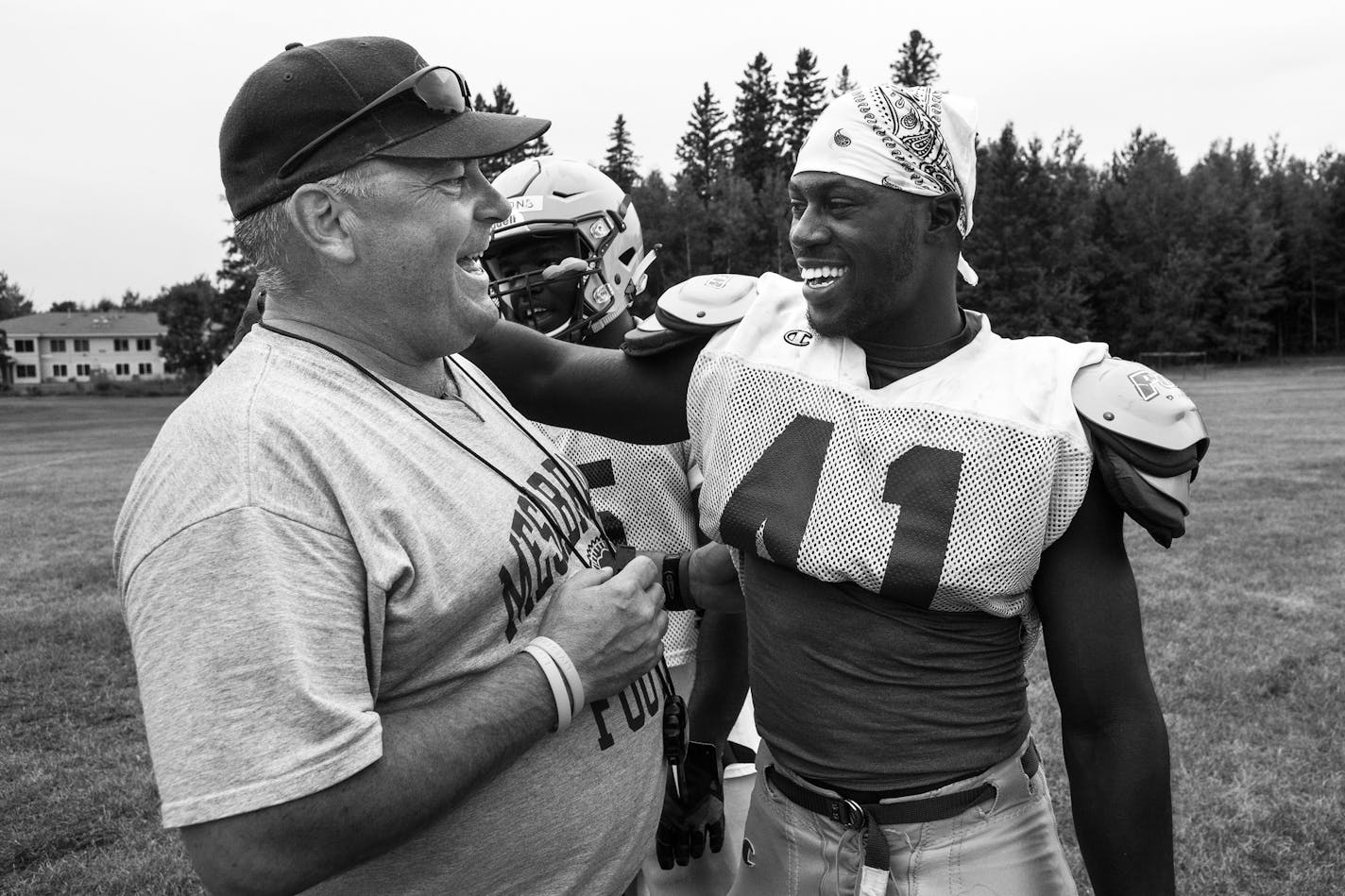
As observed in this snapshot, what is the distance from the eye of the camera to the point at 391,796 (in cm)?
141

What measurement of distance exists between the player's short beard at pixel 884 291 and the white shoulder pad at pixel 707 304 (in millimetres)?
235

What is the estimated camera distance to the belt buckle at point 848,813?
6.59 ft

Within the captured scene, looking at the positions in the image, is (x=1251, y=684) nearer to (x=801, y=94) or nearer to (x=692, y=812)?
(x=692, y=812)

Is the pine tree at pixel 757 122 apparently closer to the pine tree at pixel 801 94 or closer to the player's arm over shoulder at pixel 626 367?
the pine tree at pixel 801 94

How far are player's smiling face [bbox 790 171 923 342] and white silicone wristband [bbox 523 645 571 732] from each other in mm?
909

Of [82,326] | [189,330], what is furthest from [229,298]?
[82,326]

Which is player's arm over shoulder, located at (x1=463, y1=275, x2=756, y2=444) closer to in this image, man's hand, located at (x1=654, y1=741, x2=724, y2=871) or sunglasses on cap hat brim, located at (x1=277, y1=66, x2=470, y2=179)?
sunglasses on cap hat brim, located at (x1=277, y1=66, x2=470, y2=179)

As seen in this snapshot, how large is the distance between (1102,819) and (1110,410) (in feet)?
2.46

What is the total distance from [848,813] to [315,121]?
5.12 feet

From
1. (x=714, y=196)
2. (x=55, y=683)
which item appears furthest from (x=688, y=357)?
(x=714, y=196)

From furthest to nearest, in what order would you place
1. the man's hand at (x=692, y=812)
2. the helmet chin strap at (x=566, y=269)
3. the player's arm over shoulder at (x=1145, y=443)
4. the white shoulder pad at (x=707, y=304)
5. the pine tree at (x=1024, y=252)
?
the pine tree at (x=1024, y=252)
the helmet chin strap at (x=566, y=269)
the man's hand at (x=692, y=812)
the white shoulder pad at (x=707, y=304)
the player's arm over shoulder at (x=1145, y=443)

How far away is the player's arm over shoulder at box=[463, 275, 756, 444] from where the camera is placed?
2.29 meters

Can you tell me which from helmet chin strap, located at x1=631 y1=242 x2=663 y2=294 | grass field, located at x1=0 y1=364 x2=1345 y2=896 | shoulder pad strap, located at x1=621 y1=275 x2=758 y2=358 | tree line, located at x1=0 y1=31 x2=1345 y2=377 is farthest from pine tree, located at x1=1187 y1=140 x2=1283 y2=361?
shoulder pad strap, located at x1=621 y1=275 x2=758 y2=358

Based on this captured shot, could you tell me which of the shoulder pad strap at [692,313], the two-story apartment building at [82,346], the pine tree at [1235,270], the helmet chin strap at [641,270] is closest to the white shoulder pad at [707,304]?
the shoulder pad strap at [692,313]
